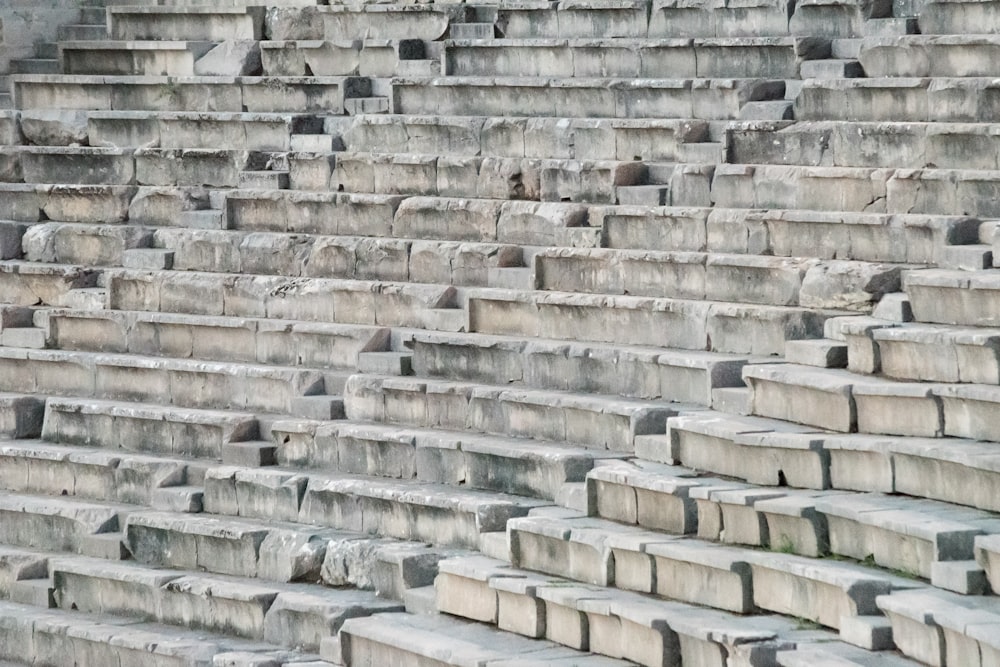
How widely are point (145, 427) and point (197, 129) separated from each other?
10.8 ft

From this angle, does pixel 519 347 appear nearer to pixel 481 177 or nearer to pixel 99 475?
pixel 481 177

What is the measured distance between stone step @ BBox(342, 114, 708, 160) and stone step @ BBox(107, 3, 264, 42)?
81.9 inches

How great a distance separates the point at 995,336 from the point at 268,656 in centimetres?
410

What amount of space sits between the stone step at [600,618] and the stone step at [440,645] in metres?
0.08

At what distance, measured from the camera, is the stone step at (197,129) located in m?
15.2

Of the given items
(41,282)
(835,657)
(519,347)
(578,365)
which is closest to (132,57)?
(41,282)

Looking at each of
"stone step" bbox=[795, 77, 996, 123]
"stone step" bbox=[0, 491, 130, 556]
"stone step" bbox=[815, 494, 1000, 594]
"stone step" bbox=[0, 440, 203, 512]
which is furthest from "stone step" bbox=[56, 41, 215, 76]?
"stone step" bbox=[815, 494, 1000, 594]

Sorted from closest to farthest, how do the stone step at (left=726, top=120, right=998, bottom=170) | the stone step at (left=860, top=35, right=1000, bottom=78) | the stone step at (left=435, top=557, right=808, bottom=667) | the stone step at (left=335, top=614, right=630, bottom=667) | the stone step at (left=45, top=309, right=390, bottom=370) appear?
1. the stone step at (left=435, top=557, right=808, bottom=667)
2. the stone step at (left=335, top=614, right=630, bottom=667)
3. the stone step at (left=726, top=120, right=998, bottom=170)
4. the stone step at (left=860, top=35, right=1000, bottom=78)
5. the stone step at (left=45, top=309, right=390, bottom=370)

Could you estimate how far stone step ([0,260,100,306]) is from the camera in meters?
14.8

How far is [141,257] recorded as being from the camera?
48.1 ft

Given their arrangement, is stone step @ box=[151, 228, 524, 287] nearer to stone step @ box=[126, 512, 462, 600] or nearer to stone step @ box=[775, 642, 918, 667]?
stone step @ box=[126, 512, 462, 600]

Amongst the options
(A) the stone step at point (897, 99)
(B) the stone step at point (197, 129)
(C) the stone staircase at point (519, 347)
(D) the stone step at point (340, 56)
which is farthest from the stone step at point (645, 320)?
(D) the stone step at point (340, 56)

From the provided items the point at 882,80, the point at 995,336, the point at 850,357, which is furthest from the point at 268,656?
the point at 882,80

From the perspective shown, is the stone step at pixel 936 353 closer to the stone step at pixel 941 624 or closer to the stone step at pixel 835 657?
the stone step at pixel 941 624
